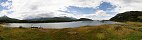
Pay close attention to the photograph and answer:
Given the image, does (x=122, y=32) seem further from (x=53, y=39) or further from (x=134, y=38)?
(x=53, y=39)

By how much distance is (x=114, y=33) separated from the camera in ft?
136

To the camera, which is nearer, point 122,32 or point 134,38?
point 134,38

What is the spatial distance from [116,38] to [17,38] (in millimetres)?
15797

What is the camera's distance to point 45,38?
38625mm

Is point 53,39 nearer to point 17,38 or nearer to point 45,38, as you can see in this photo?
point 45,38

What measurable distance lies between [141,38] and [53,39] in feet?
44.9

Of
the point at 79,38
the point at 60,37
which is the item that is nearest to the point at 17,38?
the point at 60,37

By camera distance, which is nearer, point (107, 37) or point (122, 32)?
point (107, 37)

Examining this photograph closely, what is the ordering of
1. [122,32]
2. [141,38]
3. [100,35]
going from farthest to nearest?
1. [122,32]
2. [100,35]
3. [141,38]

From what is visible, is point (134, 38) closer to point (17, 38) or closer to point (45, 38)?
point (45, 38)

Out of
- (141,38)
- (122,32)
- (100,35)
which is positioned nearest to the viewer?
(141,38)

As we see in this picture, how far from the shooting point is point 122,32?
42.7 meters

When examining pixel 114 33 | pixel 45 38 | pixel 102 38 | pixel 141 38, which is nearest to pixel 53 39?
pixel 45 38

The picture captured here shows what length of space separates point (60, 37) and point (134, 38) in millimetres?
11867
